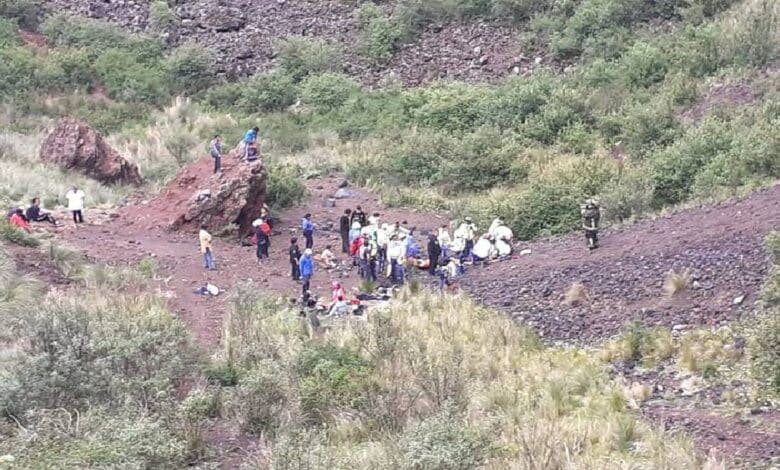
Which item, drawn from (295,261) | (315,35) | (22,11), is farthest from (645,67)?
(22,11)

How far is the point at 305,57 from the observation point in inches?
1403

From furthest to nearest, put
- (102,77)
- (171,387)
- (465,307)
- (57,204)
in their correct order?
(102,77) < (57,204) < (465,307) < (171,387)

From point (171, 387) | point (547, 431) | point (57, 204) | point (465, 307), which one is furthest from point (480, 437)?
point (57, 204)

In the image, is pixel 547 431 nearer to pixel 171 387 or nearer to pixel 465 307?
pixel 171 387

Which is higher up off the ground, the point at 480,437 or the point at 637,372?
the point at 480,437

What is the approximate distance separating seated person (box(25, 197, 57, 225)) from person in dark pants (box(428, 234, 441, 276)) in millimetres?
7652

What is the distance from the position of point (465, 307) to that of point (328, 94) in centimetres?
2000

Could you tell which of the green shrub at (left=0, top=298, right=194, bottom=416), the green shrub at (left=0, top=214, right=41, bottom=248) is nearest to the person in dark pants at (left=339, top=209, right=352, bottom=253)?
the green shrub at (left=0, top=214, right=41, bottom=248)

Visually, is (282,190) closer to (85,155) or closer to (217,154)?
(217,154)

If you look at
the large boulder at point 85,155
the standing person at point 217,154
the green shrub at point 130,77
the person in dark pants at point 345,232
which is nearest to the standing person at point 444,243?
the person in dark pants at point 345,232

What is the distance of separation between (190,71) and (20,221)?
18.7 m

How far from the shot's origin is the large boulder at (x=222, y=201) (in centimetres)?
1972

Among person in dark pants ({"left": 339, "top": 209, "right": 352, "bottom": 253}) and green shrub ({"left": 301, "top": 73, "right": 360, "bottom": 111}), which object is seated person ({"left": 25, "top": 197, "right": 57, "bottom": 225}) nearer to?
person in dark pants ({"left": 339, "top": 209, "right": 352, "bottom": 253})

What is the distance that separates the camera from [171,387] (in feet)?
33.5
